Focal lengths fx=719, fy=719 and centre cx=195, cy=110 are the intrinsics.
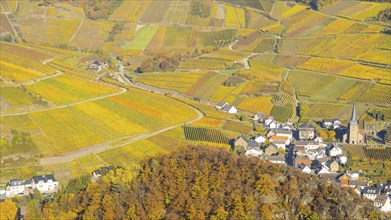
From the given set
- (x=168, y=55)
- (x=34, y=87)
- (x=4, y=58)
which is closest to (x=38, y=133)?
(x=34, y=87)

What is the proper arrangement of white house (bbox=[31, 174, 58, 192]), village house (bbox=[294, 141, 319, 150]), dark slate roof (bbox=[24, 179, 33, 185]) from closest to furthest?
white house (bbox=[31, 174, 58, 192]) → dark slate roof (bbox=[24, 179, 33, 185]) → village house (bbox=[294, 141, 319, 150])

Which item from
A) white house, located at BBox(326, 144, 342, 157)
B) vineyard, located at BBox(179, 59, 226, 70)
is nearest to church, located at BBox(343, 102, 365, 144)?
white house, located at BBox(326, 144, 342, 157)

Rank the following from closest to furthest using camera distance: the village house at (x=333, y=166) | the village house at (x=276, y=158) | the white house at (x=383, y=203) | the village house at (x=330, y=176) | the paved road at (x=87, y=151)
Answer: the white house at (x=383, y=203) < the village house at (x=330, y=176) < the village house at (x=333, y=166) < the paved road at (x=87, y=151) < the village house at (x=276, y=158)

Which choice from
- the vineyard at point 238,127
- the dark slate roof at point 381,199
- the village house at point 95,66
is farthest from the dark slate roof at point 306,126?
the village house at point 95,66

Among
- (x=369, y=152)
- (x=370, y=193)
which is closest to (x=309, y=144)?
(x=369, y=152)

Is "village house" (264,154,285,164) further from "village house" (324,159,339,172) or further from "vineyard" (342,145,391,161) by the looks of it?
"vineyard" (342,145,391,161)

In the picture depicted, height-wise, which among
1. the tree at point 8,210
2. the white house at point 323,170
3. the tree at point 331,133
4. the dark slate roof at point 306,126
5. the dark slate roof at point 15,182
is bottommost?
the dark slate roof at point 15,182

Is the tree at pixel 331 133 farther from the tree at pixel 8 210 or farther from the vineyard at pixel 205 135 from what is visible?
the tree at pixel 8 210
